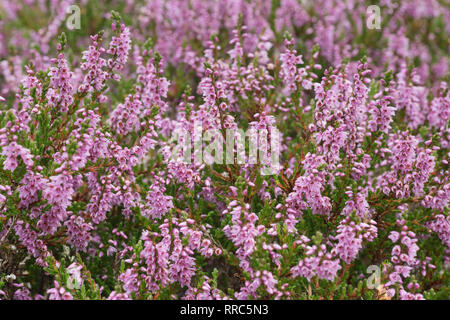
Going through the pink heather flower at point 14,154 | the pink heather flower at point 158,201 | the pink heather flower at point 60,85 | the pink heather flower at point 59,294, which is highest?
the pink heather flower at point 60,85

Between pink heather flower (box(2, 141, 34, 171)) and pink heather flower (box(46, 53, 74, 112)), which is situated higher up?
pink heather flower (box(46, 53, 74, 112))

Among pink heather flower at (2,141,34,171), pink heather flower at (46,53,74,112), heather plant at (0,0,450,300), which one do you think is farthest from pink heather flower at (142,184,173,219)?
pink heather flower at (46,53,74,112)

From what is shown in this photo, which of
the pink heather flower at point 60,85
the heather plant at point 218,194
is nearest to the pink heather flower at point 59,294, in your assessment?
the heather plant at point 218,194

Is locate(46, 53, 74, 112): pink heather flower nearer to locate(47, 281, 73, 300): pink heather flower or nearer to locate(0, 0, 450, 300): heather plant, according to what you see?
locate(0, 0, 450, 300): heather plant

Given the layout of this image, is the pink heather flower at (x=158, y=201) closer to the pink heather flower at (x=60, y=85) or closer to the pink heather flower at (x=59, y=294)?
the pink heather flower at (x=59, y=294)

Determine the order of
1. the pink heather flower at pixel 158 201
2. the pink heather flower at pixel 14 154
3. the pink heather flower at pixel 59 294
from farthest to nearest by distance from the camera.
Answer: the pink heather flower at pixel 158 201 → the pink heather flower at pixel 14 154 → the pink heather flower at pixel 59 294

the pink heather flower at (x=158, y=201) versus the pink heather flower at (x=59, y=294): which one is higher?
the pink heather flower at (x=158, y=201)

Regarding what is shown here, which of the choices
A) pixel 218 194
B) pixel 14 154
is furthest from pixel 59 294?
pixel 218 194

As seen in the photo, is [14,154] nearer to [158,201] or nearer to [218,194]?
[158,201]

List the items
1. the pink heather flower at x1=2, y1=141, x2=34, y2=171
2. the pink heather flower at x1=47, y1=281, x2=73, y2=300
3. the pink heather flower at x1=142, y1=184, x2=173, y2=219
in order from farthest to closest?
the pink heather flower at x1=142, y1=184, x2=173, y2=219 < the pink heather flower at x1=2, y1=141, x2=34, y2=171 < the pink heather flower at x1=47, y1=281, x2=73, y2=300

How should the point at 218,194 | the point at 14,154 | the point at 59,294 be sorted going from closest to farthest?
the point at 59,294 < the point at 14,154 < the point at 218,194
